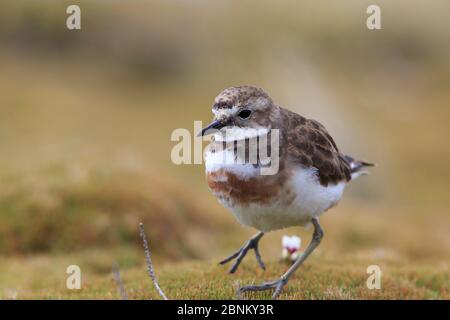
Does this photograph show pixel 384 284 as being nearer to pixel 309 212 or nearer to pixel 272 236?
pixel 309 212

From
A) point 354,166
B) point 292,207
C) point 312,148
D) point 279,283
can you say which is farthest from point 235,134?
point 354,166

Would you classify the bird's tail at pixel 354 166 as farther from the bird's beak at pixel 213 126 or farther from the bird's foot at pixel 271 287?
the bird's beak at pixel 213 126

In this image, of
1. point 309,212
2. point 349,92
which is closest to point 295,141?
point 309,212

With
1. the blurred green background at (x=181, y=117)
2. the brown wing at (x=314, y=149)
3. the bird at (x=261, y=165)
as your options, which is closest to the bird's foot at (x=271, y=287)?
the bird at (x=261, y=165)

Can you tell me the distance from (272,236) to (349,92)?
1207 inches

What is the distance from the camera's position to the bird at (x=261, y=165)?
6.69 meters

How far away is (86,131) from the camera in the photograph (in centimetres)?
2977

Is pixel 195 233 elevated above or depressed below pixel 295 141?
below

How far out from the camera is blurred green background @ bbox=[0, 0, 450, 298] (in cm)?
1162

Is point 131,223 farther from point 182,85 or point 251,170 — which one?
point 182,85
